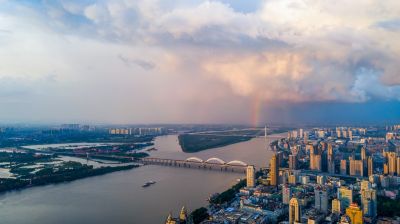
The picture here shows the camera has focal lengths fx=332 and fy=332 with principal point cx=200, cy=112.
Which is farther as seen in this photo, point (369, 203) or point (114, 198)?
point (114, 198)

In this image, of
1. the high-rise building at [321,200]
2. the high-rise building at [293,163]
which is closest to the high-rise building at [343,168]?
the high-rise building at [293,163]

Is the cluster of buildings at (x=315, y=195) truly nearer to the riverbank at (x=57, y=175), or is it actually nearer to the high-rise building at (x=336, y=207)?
the high-rise building at (x=336, y=207)

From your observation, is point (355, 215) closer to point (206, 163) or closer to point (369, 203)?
point (369, 203)

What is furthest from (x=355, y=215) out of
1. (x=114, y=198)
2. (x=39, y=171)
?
(x=39, y=171)

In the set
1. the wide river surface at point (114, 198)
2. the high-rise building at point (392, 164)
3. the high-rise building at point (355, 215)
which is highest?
the high-rise building at point (392, 164)

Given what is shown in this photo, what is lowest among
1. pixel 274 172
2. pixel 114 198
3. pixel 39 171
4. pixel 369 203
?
pixel 114 198

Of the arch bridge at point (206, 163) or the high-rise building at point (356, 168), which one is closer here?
the high-rise building at point (356, 168)

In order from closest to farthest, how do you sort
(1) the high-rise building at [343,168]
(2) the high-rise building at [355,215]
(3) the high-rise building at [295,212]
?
1. (2) the high-rise building at [355,215]
2. (3) the high-rise building at [295,212]
3. (1) the high-rise building at [343,168]
